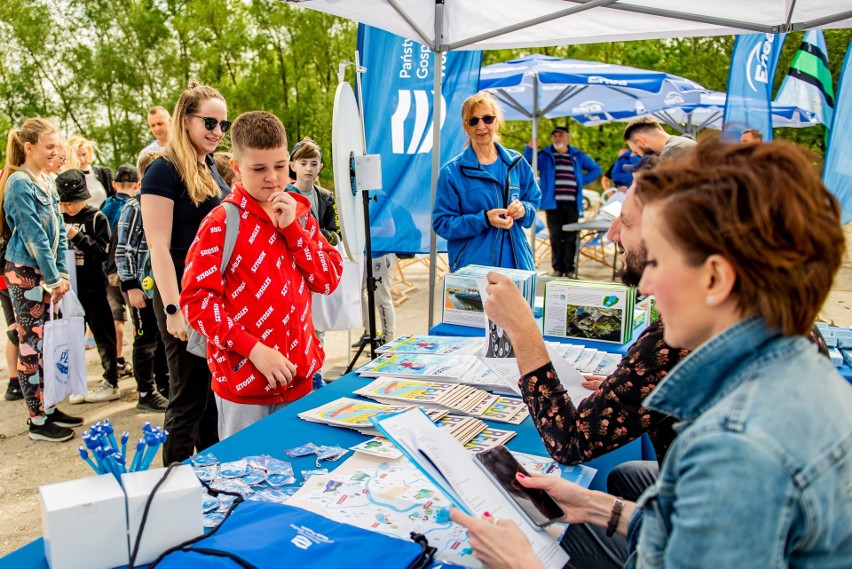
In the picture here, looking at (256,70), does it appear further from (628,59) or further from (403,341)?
(403,341)

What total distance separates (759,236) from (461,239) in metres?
3.10

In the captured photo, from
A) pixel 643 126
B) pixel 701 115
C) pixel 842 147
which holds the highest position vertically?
pixel 701 115

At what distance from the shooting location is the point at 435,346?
267cm

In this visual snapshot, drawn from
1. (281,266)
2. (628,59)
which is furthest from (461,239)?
(628,59)

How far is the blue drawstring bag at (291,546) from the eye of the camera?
1125mm

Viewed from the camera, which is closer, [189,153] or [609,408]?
[609,408]

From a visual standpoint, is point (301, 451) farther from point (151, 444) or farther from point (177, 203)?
point (177, 203)

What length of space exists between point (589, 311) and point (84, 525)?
2207 millimetres

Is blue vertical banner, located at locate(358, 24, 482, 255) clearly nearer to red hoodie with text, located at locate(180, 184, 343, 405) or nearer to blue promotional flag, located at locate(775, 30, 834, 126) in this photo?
red hoodie with text, located at locate(180, 184, 343, 405)

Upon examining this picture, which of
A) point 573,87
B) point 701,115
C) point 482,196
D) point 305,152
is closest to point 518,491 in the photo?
point 482,196

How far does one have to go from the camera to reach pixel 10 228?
3.73m

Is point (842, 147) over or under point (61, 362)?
over

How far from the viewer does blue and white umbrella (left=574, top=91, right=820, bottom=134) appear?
8.87m

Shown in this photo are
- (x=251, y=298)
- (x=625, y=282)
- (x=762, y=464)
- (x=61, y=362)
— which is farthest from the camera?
(x=61, y=362)
